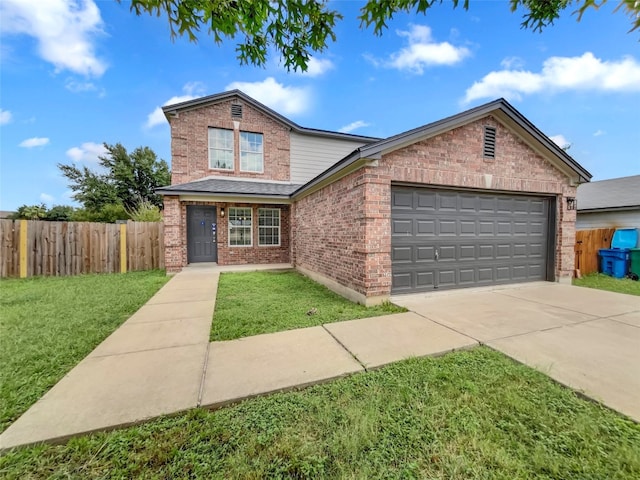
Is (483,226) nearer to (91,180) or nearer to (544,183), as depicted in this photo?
(544,183)

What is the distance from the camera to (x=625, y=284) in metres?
7.50

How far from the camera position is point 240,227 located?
440 inches

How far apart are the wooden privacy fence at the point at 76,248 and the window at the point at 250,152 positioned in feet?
14.6

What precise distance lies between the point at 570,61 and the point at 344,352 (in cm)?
1402

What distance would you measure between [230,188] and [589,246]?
13041mm

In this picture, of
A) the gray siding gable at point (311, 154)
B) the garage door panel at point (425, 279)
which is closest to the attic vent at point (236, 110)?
the gray siding gable at point (311, 154)

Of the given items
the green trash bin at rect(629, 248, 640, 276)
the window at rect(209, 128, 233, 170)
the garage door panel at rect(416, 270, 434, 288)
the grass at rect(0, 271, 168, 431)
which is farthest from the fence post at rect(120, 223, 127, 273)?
the green trash bin at rect(629, 248, 640, 276)

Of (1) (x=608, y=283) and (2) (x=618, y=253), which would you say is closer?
(1) (x=608, y=283)

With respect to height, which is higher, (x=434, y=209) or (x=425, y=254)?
(x=434, y=209)

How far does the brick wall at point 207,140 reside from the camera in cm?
1112

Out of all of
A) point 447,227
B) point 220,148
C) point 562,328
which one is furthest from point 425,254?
point 220,148

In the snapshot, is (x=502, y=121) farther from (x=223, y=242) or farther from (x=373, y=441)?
(x=223, y=242)

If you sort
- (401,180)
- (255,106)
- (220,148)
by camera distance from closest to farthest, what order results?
1. (401,180)
2. (220,148)
3. (255,106)

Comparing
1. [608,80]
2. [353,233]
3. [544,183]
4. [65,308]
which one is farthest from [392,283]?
[608,80]
